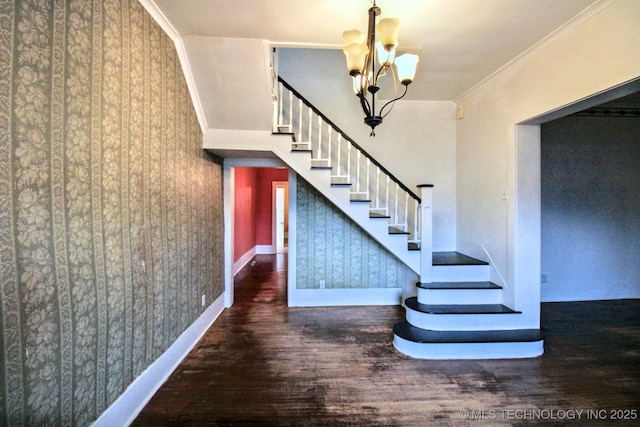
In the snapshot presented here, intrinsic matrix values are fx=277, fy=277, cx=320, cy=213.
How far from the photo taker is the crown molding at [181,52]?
2106 millimetres

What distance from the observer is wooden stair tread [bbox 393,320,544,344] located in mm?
2766

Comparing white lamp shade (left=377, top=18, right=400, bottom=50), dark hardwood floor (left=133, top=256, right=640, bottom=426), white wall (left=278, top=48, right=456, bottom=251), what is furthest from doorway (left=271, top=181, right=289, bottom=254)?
white lamp shade (left=377, top=18, right=400, bottom=50)

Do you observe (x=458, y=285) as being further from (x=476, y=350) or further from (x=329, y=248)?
(x=329, y=248)

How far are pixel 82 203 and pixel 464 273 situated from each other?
373 cm

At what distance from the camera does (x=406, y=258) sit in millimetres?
3453

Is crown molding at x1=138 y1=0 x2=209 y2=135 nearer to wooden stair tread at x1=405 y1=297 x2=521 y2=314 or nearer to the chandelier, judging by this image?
the chandelier

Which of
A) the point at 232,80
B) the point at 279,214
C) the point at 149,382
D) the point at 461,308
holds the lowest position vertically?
the point at 149,382

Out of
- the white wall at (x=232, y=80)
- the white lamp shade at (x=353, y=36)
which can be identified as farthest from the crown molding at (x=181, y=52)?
the white lamp shade at (x=353, y=36)

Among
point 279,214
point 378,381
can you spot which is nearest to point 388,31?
point 378,381

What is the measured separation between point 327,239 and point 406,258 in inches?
48.0

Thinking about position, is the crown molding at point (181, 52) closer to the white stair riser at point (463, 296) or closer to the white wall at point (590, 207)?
the white stair riser at point (463, 296)

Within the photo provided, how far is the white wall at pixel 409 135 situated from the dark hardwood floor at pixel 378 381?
74.9 inches

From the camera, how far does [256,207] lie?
26.5 ft

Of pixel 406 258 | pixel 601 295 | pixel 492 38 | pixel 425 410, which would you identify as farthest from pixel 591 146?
pixel 425 410
